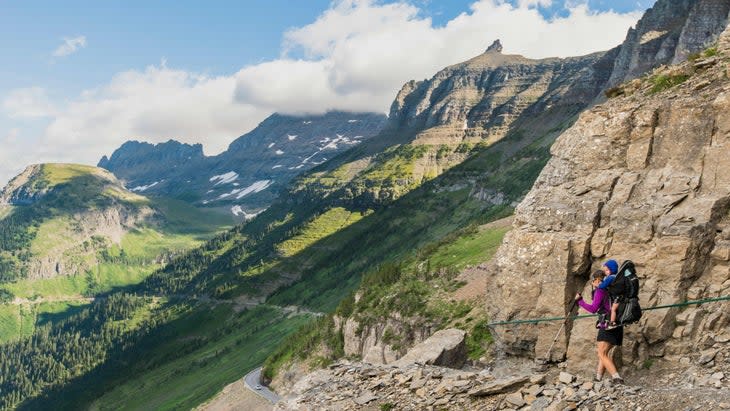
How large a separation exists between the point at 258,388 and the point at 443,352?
275 feet

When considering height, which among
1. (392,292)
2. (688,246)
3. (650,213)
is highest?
(650,213)

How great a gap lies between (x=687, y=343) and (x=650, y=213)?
19.0 feet

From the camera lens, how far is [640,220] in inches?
980

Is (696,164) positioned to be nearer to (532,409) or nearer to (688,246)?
(688,246)

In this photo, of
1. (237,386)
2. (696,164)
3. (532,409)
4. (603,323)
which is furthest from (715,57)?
(237,386)

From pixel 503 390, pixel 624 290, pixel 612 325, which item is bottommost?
pixel 503 390

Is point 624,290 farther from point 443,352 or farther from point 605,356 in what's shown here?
point 443,352

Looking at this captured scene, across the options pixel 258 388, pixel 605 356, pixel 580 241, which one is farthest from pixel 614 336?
pixel 258 388

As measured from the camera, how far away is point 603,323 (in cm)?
2019

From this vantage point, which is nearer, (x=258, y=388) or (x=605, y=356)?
(x=605, y=356)

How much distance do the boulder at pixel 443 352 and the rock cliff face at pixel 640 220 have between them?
353 cm

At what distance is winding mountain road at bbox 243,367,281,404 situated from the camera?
314 ft

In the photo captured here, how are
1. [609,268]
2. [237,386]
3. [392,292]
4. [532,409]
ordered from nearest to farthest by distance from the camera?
[532,409]
[609,268]
[392,292]
[237,386]

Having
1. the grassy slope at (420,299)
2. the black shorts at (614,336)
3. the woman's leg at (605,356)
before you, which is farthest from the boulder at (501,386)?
the grassy slope at (420,299)
